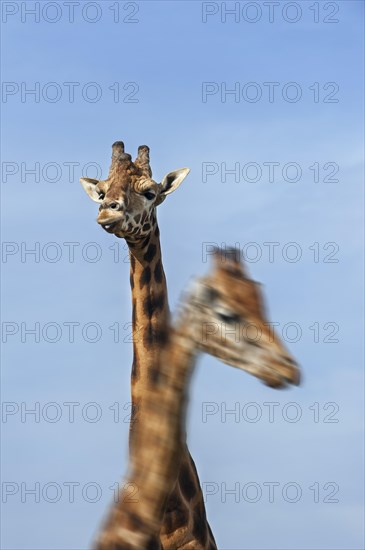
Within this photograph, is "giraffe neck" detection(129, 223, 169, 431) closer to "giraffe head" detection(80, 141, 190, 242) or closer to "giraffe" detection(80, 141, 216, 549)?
"giraffe" detection(80, 141, 216, 549)

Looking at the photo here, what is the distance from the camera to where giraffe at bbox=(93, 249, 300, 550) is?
608 cm

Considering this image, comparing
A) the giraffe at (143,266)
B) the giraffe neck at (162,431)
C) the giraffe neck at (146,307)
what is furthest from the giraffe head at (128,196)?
the giraffe neck at (162,431)

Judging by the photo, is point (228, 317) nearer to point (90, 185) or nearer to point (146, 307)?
point (146, 307)

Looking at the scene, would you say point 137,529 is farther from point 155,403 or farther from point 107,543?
point 155,403

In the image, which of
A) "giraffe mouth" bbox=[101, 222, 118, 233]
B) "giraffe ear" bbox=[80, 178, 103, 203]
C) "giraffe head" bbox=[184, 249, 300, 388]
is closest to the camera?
"giraffe head" bbox=[184, 249, 300, 388]

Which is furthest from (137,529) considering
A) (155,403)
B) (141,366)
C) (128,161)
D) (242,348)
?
(128,161)

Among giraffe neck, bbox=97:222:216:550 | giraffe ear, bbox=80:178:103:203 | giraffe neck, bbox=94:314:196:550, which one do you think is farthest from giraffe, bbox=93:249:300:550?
giraffe ear, bbox=80:178:103:203

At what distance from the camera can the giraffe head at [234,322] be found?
600 centimetres

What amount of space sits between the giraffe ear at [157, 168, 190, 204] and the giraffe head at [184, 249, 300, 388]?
28.1 ft

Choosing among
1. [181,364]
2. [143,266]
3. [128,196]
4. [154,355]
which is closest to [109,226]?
[128,196]

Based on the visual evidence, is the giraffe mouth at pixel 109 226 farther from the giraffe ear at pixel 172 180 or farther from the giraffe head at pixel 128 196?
the giraffe ear at pixel 172 180

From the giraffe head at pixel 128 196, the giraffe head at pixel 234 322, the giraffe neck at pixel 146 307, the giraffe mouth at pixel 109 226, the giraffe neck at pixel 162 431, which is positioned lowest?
the giraffe neck at pixel 162 431

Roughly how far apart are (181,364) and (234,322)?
336mm

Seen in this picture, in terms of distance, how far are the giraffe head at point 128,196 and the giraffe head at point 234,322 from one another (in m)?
7.14
